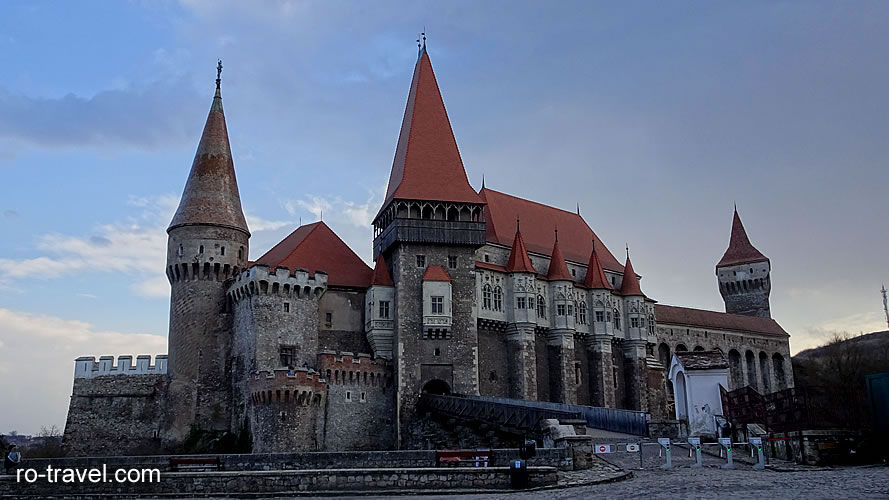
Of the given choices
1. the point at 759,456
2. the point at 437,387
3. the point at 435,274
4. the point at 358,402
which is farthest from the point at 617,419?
the point at 435,274

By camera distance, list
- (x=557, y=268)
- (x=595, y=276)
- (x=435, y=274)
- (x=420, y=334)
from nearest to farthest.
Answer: (x=420, y=334), (x=435, y=274), (x=557, y=268), (x=595, y=276)

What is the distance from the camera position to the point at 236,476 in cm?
1631

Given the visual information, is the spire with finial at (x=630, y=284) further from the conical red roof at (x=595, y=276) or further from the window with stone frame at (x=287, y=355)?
the window with stone frame at (x=287, y=355)

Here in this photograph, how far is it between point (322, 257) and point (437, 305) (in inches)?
250

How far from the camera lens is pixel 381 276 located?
37594 mm

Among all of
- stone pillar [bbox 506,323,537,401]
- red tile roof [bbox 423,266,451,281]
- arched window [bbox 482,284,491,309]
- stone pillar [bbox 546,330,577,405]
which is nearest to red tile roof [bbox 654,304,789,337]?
stone pillar [bbox 546,330,577,405]

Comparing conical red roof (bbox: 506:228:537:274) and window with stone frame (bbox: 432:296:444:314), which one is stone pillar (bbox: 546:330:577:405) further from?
window with stone frame (bbox: 432:296:444:314)

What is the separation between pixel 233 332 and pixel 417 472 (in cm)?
2262

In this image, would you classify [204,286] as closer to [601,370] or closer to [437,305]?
[437,305]

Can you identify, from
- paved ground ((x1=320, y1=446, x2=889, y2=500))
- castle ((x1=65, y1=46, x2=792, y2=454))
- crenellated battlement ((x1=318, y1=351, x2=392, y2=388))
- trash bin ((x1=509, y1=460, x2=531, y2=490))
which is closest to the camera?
paved ground ((x1=320, y1=446, x2=889, y2=500))

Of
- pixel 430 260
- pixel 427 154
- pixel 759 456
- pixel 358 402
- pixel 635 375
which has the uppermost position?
pixel 427 154

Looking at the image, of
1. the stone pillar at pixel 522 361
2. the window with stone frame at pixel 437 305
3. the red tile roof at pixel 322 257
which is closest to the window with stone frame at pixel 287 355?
the red tile roof at pixel 322 257

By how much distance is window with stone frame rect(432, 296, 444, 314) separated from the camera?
36.9 m

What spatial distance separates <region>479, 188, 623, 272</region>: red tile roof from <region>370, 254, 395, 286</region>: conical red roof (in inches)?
285
